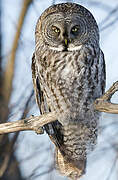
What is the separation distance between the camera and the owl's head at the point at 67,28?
502 cm

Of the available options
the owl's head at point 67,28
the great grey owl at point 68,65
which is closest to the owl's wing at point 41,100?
the great grey owl at point 68,65

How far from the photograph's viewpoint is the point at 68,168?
5703mm

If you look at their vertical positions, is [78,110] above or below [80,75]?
below

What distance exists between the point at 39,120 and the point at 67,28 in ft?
3.95

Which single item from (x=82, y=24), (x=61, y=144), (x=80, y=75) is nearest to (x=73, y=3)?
(x=82, y=24)

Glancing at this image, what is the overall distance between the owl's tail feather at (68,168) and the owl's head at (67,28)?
1.53m

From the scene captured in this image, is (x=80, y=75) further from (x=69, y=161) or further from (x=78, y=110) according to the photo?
(x=69, y=161)

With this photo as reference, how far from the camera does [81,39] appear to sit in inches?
200

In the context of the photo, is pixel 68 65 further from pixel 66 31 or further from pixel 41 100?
pixel 41 100

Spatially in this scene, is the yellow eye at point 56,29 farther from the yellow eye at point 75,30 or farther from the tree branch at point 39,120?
the tree branch at point 39,120

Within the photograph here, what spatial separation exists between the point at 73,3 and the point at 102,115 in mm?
1488

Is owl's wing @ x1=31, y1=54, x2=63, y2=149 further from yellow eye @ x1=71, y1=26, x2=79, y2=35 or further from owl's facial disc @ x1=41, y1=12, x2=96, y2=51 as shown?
yellow eye @ x1=71, y1=26, x2=79, y2=35

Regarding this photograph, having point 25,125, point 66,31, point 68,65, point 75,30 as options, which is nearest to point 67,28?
point 66,31

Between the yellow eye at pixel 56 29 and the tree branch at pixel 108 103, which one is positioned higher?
the yellow eye at pixel 56 29
